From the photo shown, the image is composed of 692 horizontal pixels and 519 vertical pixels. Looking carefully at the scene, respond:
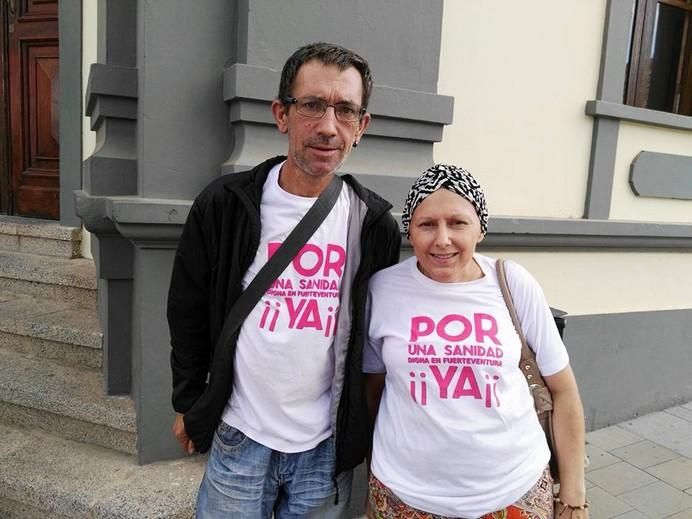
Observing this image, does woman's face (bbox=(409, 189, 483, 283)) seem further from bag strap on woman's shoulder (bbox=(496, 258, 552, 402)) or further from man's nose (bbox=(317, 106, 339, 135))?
man's nose (bbox=(317, 106, 339, 135))

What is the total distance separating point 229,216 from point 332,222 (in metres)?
0.29

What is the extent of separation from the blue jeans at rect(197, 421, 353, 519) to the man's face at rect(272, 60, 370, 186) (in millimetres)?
788


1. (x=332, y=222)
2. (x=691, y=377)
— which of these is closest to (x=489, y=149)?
(x=332, y=222)

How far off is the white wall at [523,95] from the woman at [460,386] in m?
1.85

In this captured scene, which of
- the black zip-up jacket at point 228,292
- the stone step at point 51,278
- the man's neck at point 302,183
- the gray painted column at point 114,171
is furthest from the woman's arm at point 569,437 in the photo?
the stone step at point 51,278

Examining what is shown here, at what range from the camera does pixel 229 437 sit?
5.20 feet

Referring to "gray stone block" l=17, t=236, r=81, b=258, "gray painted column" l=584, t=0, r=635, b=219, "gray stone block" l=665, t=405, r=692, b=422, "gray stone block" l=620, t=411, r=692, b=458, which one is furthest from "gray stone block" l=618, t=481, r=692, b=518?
"gray stone block" l=17, t=236, r=81, b=258

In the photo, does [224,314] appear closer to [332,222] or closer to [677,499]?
[332,222]

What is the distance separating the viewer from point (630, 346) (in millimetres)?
4078

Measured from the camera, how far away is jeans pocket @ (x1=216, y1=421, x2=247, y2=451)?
1566mm

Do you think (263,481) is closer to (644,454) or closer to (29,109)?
(644,454)

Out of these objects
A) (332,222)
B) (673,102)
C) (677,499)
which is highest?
(673,102)

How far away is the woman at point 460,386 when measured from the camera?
1.43 meters

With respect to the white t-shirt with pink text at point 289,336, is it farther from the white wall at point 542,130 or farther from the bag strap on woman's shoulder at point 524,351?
the white wall at point 542,130
